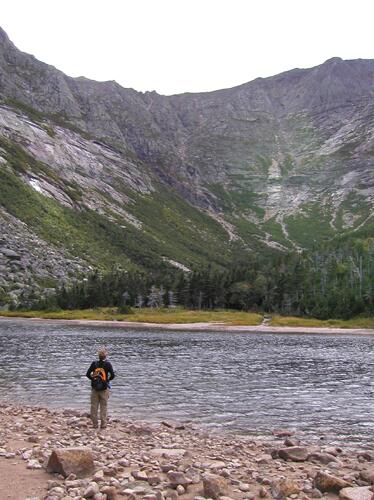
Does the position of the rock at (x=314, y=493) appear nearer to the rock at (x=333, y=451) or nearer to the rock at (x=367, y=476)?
the rock at (x=367, y=476)

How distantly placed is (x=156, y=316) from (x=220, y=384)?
102 metres

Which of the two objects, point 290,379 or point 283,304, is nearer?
point 290,379

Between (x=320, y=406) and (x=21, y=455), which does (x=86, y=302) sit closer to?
(x=320, y=406)

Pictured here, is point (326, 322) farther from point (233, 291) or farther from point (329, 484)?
point (329, 484)

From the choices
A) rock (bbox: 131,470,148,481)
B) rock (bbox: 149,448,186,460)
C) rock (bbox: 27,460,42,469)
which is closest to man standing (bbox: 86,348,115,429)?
rock (bbox: 149,448,186,460)

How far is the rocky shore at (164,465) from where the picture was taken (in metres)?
15.2

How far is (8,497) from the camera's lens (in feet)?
47.3

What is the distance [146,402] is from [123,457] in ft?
48.6

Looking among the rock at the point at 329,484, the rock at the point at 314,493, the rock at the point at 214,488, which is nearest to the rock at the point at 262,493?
the rock at the point at 214,488

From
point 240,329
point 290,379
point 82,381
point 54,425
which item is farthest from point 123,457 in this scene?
point 240,329

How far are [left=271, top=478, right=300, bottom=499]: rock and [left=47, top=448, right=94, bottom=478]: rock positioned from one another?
5840 millimetres

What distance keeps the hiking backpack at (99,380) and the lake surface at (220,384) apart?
542 cm

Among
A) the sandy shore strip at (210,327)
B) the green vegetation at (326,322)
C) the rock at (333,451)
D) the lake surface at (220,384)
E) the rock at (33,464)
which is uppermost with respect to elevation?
the green vegetation at (326,322)

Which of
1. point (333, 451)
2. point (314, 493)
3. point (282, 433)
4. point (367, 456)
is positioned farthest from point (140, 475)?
point (282, 433)
